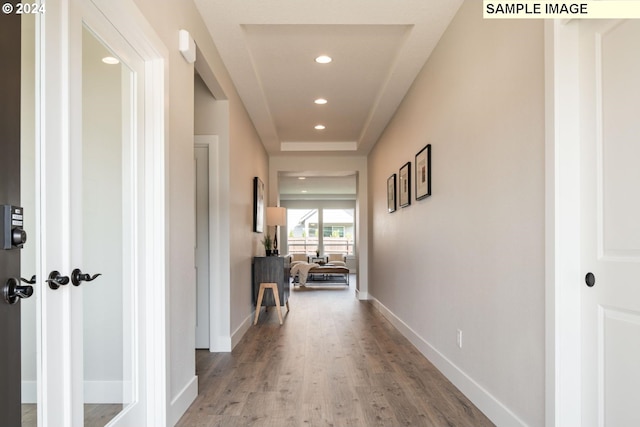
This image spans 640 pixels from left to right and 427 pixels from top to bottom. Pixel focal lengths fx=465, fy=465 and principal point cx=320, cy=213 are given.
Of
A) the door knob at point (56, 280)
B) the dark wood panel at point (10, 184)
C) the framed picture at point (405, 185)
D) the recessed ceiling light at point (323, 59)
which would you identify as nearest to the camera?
the dark wood panel at point (10, 184)

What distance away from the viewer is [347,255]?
51.5 feet

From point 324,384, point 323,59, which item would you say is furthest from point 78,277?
point 323,59

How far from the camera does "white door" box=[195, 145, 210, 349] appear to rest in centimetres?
437

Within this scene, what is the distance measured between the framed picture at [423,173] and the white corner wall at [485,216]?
0.09 meters

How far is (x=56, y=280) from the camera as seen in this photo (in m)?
1.54

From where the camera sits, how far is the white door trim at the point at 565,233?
1893 mm

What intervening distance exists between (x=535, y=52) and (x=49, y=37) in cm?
196

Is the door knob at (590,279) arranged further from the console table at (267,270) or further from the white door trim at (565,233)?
the console table at (267,270)

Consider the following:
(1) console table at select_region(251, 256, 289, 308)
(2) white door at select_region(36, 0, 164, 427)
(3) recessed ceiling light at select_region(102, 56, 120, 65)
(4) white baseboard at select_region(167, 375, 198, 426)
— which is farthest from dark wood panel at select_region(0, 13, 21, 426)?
(1) console table at select_region(251, 256, 289, 308)

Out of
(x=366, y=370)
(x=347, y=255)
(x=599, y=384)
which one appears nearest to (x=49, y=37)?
(x=599, y=384)

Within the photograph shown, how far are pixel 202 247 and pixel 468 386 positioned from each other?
2641 mm

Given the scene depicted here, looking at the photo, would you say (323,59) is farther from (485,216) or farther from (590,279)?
(590,279)

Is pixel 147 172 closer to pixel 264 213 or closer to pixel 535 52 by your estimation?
pixel 535 52

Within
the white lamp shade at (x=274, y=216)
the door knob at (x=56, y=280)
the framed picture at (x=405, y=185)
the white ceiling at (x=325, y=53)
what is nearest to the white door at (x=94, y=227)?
the door knob at (x=56, y=280)
